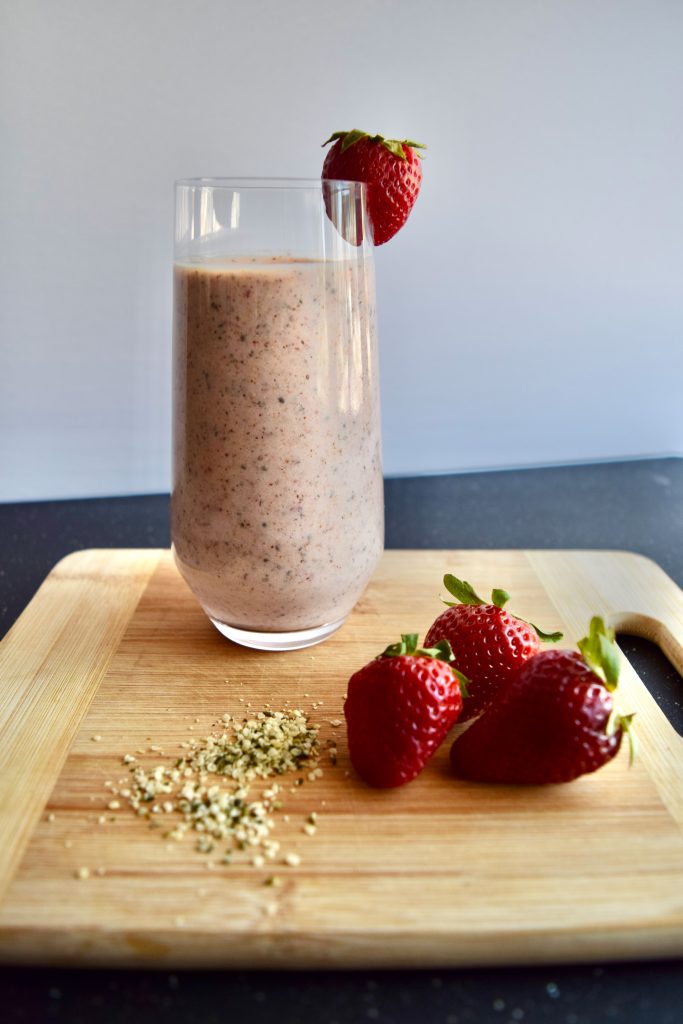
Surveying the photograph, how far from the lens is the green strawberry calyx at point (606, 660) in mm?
719

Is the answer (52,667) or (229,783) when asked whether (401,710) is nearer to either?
(229,783)

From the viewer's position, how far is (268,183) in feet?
2.86

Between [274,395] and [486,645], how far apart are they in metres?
0.28

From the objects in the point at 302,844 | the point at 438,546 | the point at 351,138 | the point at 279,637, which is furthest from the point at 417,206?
the point at 302,844

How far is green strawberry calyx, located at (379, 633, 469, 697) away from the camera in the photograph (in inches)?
29.9

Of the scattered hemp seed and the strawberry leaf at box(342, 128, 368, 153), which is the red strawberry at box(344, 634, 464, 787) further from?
the strawberry leaf at box(342, 128, 368, 153)

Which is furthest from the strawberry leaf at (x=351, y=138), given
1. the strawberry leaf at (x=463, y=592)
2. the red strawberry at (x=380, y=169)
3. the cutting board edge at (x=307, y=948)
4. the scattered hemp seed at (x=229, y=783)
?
the cutting board edge at (x=307, y=948)

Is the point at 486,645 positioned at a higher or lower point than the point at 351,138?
lower

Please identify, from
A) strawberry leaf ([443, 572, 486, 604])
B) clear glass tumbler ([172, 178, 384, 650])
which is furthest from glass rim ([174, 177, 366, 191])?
strawberry leaf ([443, 572, 486, 604])

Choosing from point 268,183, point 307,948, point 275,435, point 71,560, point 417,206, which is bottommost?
point 307,948

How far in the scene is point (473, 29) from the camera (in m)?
1.40

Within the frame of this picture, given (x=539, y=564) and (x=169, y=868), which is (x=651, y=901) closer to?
(x=169, y=868)

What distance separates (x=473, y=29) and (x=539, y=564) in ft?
2.51

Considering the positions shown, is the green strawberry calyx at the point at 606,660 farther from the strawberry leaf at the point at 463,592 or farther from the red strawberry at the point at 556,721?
the strawberry leaf at the point at 463,592
